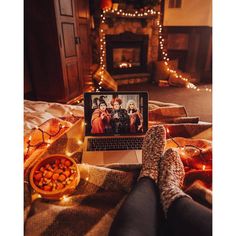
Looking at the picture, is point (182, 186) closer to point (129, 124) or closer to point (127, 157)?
point (127, 157)

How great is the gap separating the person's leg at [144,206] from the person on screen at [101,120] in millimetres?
216

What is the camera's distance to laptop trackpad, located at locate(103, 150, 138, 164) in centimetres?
92

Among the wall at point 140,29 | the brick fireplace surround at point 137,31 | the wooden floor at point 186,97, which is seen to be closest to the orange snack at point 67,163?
the wooden floor at point 186,97

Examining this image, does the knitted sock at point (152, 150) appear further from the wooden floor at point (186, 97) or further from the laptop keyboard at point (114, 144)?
the wooden floor at point (186, 97)

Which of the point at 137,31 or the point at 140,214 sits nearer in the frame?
the point at 140,214

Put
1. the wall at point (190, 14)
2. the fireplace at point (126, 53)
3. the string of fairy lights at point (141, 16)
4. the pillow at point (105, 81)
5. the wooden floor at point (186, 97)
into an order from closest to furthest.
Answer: the wooden floor at point (186, 97) < the pillow at point (105, 81) < the string of fairy lights at point (141, 16) < the wall at point (190, 14) < the fireplace at point (126, 53)

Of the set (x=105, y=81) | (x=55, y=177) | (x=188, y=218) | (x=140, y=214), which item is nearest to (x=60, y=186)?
(x=55, y=177)

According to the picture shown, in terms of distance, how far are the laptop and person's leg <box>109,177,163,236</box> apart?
294 mm

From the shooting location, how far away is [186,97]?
10.7 feet

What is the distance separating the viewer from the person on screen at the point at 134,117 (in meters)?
1.03

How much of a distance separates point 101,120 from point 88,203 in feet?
1.30

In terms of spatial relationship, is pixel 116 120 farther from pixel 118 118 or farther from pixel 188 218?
pixel 188 218
